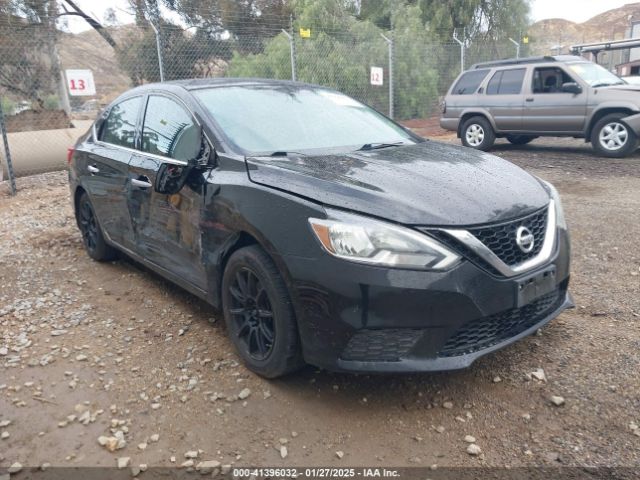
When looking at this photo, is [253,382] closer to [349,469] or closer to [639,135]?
[349,469]

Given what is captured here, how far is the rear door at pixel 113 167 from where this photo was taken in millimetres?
4301

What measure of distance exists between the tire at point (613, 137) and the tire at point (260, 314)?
864cm

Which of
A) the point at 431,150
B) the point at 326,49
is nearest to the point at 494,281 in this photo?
the point at 431,150

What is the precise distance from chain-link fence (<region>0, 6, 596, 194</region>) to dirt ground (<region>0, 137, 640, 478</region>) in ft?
22.2

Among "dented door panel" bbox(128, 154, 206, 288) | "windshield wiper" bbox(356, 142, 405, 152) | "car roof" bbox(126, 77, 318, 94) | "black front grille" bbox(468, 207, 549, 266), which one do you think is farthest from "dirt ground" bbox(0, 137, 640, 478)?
"car roof" bbox(126, 77, 318, 94)

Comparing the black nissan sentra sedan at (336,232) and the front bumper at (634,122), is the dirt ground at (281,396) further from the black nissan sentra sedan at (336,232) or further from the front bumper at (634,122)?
the front bumper at (634,122)

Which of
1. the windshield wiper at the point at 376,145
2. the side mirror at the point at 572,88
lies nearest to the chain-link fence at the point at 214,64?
the side mirror at the point at 572,88

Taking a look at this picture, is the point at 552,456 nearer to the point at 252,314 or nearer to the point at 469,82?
the point at 252,314

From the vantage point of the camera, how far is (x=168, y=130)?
383 cm

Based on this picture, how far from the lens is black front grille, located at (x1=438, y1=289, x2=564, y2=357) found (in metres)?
2.63

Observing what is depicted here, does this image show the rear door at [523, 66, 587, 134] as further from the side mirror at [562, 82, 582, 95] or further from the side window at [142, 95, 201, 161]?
the side window at [142, 95, 201, 161]

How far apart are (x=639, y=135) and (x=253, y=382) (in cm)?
883

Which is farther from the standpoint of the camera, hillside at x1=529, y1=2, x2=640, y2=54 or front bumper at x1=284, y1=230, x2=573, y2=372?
hillside at x1=529, y1=2, x2=640, y2=54

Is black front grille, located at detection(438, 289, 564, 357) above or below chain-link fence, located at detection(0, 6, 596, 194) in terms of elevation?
below
